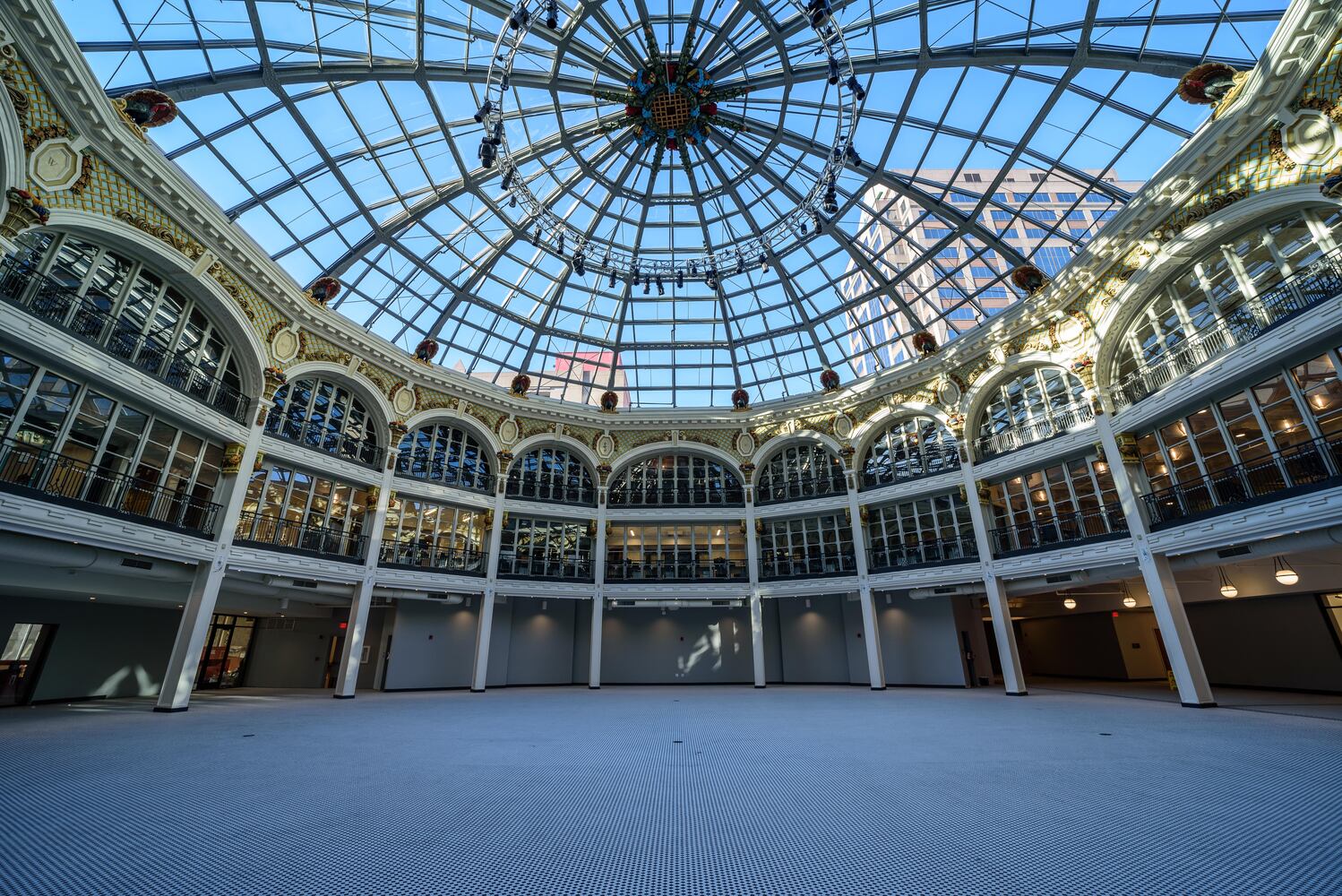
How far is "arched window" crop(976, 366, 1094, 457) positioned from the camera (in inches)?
759

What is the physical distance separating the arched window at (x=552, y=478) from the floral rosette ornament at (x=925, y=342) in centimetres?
1628

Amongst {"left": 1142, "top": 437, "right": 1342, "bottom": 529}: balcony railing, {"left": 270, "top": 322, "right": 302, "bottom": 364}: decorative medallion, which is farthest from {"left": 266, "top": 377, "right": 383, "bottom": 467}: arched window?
{"left": 1142, "top": 437, "right": 1342, "bottom": 529}: balcony railing

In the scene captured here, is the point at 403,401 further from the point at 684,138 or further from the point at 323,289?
the point at 684,138

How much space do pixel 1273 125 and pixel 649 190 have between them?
17113 mm

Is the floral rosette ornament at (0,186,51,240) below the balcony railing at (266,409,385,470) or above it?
above

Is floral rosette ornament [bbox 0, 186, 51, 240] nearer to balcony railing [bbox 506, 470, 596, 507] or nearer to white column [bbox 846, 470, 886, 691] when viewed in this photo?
balcony railing [bbox 506, 470, 596, 507]

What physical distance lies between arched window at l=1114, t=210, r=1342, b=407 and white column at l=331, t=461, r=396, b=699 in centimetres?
2567

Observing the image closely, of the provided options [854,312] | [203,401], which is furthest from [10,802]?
[854,312]

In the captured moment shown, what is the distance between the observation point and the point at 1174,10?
1280cm

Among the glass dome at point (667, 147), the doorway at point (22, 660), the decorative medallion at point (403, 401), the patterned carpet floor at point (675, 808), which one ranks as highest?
the glass dome at point (667, 147)

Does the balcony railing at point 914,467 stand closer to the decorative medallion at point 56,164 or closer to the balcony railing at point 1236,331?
the balcony railing at point 1236,331

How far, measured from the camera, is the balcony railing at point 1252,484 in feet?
40.7

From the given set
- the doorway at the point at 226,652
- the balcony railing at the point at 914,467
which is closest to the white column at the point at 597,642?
the balcony railing at the point at 914,467

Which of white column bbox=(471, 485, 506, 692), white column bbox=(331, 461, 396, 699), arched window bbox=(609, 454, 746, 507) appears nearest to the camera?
white column bbox=(331, 461, 396, 699)
